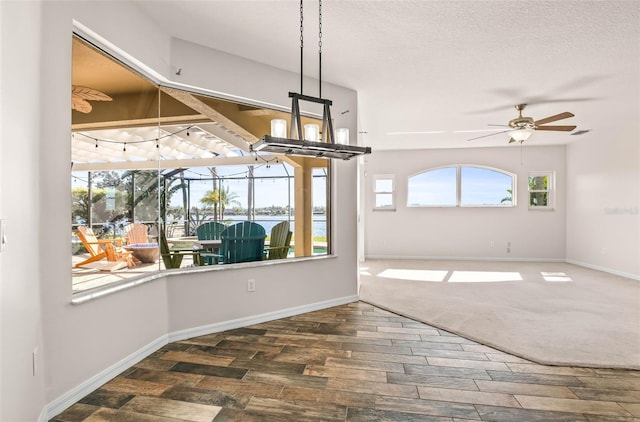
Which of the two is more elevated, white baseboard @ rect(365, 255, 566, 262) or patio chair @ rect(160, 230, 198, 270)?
patio chair @ rect(160, 230, 198, 270)

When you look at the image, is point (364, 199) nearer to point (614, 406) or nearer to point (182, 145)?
point (182, 145)

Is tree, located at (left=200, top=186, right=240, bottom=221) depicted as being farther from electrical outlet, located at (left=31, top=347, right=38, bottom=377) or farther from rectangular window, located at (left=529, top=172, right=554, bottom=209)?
rectangular window, located at (left=529, top=172, right=554, bottom=209)

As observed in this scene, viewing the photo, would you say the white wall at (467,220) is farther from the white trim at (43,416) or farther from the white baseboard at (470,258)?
the white trim at (43,416)

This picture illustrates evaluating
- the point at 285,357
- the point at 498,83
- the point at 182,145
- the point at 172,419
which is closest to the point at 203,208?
the point at 182,145

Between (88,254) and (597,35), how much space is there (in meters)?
4.53

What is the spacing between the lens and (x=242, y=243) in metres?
3.72

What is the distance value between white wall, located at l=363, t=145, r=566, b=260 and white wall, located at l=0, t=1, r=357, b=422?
565 centimetres

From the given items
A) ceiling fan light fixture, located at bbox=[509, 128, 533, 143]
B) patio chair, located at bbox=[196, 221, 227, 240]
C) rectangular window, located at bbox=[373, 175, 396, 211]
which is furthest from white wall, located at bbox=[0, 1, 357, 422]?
rectangular window, located at bbox=[373, 175, 396, 211]

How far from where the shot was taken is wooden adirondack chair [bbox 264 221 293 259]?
3.89 meters

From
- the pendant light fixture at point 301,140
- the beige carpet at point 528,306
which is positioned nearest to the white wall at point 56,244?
the pendant light fixture at point 301,140

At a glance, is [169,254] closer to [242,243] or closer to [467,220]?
[242,243]

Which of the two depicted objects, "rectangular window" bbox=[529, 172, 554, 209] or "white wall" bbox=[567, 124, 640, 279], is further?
"rectangular window" bbox=[529, 172, 554, 209]

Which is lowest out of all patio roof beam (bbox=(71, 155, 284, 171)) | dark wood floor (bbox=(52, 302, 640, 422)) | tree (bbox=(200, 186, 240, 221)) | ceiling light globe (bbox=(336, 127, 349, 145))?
dark wood floor (bbox=(52, 302, 640, 422))

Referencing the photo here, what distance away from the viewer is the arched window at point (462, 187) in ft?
27.6
